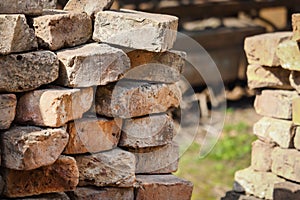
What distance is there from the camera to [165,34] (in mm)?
3484

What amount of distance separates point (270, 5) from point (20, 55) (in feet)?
23.9

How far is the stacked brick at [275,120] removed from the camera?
15.0 ft

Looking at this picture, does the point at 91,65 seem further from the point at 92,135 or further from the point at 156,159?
the point at 156,159

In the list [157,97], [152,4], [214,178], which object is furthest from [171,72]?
[152,4]

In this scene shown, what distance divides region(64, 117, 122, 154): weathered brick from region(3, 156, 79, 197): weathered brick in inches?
4.5

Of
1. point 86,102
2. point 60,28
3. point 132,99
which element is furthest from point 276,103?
point 60,28

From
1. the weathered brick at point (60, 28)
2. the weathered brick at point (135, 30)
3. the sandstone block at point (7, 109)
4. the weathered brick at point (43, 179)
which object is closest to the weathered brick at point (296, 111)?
the weathered brick at point (135, 30)

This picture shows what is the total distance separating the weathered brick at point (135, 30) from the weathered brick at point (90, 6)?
0.20 ft

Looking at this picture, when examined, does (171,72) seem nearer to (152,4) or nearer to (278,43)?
(278,43)

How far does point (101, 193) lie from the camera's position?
11.7 ft

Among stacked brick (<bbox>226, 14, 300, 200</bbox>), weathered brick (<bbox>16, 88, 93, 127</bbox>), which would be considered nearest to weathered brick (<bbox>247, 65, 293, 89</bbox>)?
stacked brick (<bbox>226, 14, 300, 200</bbox>)

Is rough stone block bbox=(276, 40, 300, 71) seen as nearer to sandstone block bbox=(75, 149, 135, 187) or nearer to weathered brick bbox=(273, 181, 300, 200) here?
weathered brick bbox=(273, 181, 300, 200)

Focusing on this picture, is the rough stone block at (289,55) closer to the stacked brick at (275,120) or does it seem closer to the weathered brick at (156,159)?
the stacked brick at (275,120)

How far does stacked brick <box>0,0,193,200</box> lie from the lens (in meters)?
3.24
